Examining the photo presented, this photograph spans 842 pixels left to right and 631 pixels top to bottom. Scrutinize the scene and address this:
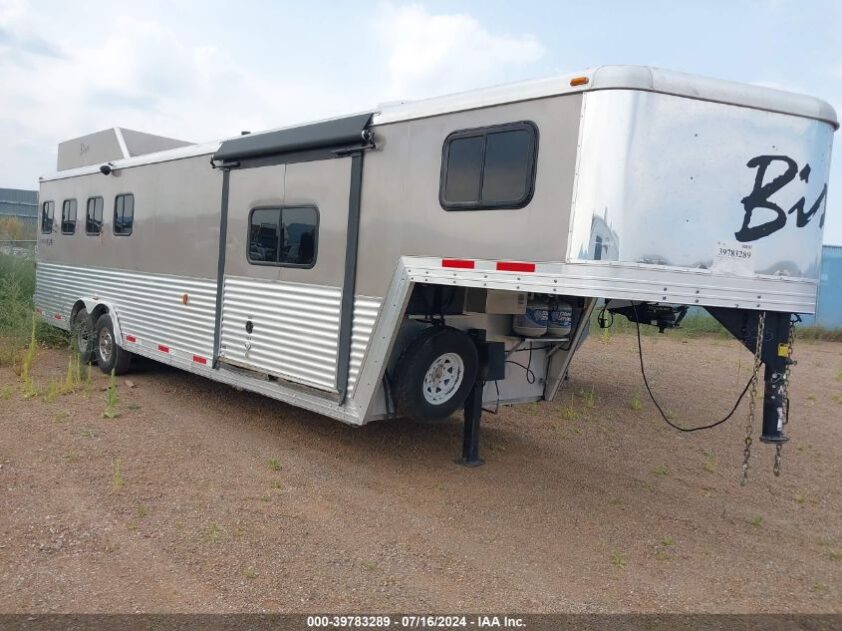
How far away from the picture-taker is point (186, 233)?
751cm

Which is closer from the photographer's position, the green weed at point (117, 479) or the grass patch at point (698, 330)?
the green weed at point (117, 479)

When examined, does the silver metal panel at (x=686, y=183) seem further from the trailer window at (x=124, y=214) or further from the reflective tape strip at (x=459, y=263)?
the trailer window at (x=124, y=214)

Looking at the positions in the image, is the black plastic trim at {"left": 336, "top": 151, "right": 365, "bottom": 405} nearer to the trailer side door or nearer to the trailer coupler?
the trailer side door

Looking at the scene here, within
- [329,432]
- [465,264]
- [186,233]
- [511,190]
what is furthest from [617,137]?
[186,233]

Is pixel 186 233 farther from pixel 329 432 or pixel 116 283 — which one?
pixel 329 432

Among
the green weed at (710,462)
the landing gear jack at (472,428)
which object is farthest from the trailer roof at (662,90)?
the green weed at (710,462)

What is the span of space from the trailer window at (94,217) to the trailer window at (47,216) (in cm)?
142

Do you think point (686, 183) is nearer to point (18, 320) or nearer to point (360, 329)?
point (360, 329)

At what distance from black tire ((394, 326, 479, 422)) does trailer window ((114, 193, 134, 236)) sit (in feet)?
15.9

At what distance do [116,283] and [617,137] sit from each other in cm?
693

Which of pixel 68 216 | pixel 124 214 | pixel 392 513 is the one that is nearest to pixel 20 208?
pixel 68 216

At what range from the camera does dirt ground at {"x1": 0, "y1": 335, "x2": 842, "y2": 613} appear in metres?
3.87

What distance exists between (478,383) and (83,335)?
617cm

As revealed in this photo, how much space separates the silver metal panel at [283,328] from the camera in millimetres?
5715
